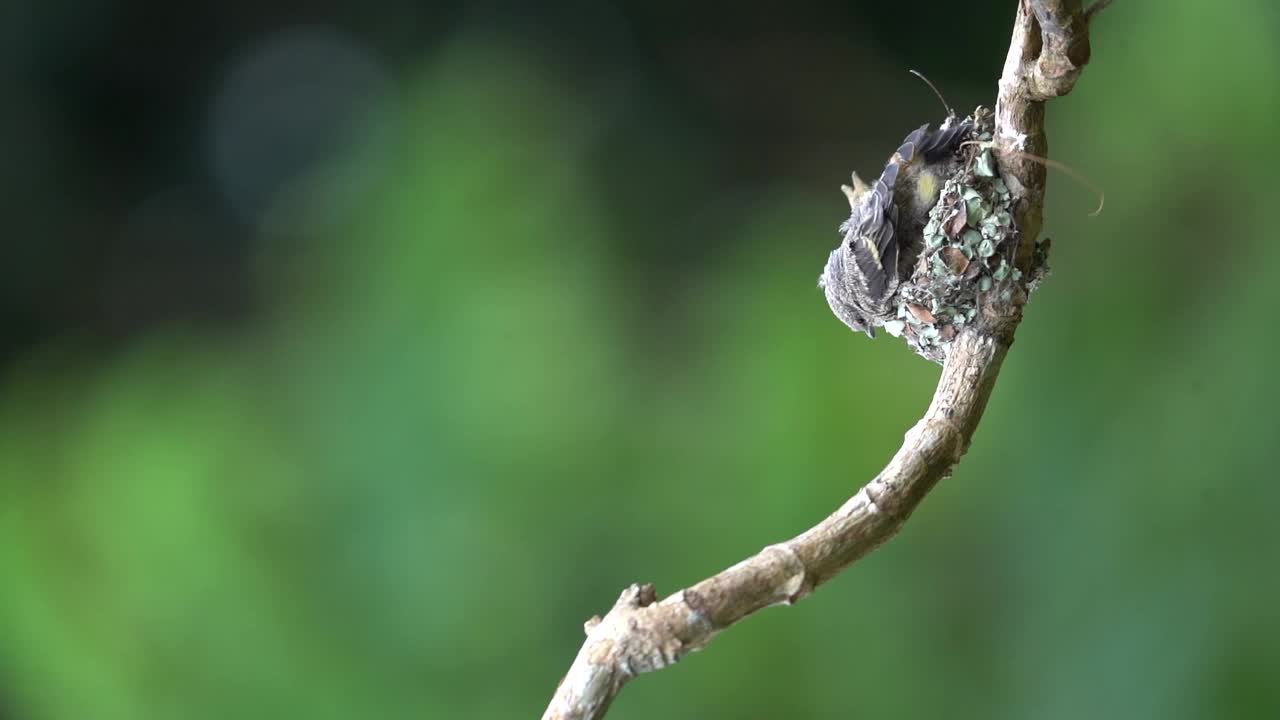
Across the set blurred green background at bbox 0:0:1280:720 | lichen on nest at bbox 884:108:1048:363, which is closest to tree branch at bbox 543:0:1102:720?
lichen on nest at bbox 884:108:1048:363

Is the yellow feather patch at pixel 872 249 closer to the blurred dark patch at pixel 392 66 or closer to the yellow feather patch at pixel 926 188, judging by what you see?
the yellow feather patch at pixel 926 188

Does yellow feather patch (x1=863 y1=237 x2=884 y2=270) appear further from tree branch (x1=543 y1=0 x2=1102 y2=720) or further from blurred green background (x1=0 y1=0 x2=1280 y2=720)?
blurred green background (x1=0 y1=0 x2=1280 y2=720)

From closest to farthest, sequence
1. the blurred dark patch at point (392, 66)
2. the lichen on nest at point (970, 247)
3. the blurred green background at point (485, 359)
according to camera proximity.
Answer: the lichen on nest at point (970, 247) < the blurred green background at point (485, 359) < the blurred dark patch at point (392, 66)

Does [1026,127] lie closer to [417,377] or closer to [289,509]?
[417,377]

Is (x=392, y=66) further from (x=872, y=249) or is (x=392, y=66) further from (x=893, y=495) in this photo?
(x=893, y=495)

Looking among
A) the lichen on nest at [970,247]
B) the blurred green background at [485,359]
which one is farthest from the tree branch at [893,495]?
the blurred green background at [485,359]

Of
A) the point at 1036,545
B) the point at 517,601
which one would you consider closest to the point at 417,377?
the point at 517,601
